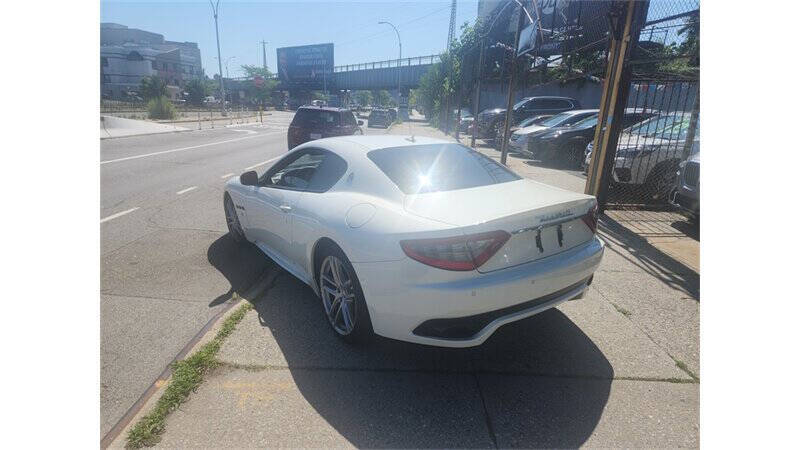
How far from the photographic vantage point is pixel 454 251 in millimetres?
2291

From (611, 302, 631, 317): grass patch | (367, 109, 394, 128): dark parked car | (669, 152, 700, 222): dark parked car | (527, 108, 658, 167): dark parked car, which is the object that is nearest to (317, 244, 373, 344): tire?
(611, 302, 631, 317): grass patch

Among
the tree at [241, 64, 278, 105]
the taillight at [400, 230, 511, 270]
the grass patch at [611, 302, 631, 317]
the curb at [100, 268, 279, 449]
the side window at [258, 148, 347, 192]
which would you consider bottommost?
the curb at [100, 268, 279, 449]

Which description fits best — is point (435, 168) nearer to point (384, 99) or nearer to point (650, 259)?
point (650, 259)

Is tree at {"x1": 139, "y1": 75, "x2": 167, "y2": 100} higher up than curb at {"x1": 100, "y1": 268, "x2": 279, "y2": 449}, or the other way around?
tree at {"x1": 139, "y1": 75, "x2": 167, "y2": 100}

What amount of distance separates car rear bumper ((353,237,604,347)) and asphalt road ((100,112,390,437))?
5.03 feet

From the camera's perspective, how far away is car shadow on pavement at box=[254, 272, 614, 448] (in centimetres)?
221

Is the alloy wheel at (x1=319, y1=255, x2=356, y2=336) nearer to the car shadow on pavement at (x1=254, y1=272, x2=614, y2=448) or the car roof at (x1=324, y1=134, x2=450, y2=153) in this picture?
the car shadow on pavement at (x1=254, y1=272, x2=614, y2=448)

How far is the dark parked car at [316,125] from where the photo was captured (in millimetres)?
12133

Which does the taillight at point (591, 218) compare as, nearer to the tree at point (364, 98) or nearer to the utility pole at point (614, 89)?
the utility pole at point (614, 89)

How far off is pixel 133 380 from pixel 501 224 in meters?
2.44

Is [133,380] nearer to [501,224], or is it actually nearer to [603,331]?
[501,224]

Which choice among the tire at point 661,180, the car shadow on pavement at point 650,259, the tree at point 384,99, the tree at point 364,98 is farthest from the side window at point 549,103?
the tree at point 364,98

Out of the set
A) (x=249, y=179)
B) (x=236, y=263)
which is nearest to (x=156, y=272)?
(x=236, y=263)

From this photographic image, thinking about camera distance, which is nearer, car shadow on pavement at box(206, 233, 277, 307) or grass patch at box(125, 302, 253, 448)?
grass patch at box(125, 302, 253, 448)
